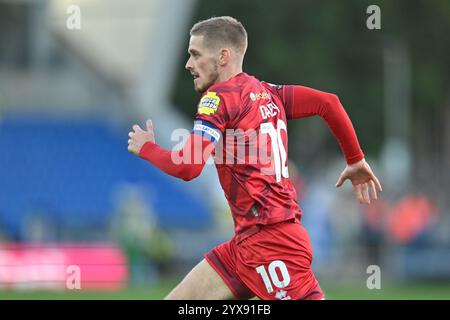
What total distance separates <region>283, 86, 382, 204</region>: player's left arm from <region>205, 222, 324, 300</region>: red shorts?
0.70 meters

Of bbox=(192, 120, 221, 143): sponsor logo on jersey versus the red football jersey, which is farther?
the red football jersey

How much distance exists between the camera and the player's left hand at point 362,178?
763 centimetres

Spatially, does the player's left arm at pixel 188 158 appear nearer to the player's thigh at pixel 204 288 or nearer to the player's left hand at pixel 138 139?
the player's left hand at pixel 138 139

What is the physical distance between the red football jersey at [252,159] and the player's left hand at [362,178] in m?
0.59

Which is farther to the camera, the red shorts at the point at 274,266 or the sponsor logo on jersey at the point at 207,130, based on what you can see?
the red shorts at the point at 274,266

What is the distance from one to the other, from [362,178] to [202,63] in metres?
1.44

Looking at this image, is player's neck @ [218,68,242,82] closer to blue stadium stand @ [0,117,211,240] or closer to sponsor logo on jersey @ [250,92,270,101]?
sponsor logo on jersey @ [250,92,270,101]

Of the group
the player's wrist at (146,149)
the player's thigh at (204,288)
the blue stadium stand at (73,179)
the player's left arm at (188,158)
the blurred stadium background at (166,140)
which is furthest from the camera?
the blue stadium stand at (73,179)

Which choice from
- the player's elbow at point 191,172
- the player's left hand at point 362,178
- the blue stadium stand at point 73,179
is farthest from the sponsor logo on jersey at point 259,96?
the blue stadium stand at point 73,179

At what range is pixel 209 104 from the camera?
690 cm

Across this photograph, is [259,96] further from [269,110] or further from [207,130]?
[207,130]

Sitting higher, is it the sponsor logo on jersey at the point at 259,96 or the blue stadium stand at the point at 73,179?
the sponsor logo on jersey at the point at 259,96

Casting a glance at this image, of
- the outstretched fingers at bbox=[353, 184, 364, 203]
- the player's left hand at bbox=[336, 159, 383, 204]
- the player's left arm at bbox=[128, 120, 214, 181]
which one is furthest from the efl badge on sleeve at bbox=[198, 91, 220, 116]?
the outstretched fingers at bbox=[353, 184, 364, 203]

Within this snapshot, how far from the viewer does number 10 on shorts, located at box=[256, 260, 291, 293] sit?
7031 mm
